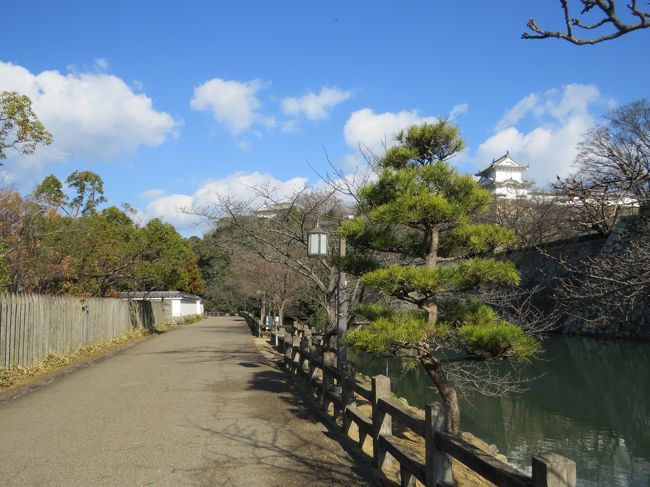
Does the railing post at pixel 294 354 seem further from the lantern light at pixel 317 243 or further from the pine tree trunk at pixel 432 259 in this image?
the pine tree trunk at pixel 432 259

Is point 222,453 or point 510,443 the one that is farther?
point 510,443

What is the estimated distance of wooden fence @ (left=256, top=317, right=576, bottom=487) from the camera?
117 inches

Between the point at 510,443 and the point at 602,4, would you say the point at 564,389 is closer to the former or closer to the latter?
the point at 510,443

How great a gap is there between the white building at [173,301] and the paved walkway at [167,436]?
3099 cm

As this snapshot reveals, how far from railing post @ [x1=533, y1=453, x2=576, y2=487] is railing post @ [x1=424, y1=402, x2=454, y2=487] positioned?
56.2 inches

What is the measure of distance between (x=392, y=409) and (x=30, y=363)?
33.5 feet

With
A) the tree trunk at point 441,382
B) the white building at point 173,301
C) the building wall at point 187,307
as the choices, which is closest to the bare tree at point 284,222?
the tree trunk at point 441,382

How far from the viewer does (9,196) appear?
19797mm

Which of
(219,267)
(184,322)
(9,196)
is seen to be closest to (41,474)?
(9,196)

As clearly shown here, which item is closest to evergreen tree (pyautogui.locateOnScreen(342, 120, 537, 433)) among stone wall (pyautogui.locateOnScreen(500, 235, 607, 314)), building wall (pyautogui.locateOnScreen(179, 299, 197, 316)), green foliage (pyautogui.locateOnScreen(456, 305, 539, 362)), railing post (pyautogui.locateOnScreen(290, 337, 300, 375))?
green foliage (pyautogui.locateOnScreen(456, 305, 539, 362))

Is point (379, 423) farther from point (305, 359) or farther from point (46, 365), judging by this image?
point (46, 365)

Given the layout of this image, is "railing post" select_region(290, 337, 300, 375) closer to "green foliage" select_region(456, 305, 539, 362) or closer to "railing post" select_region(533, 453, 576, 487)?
"green foliage" select_region(456, 305, 539, 362)

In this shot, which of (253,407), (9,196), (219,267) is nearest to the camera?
(253,407)

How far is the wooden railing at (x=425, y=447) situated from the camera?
2.97 meters
